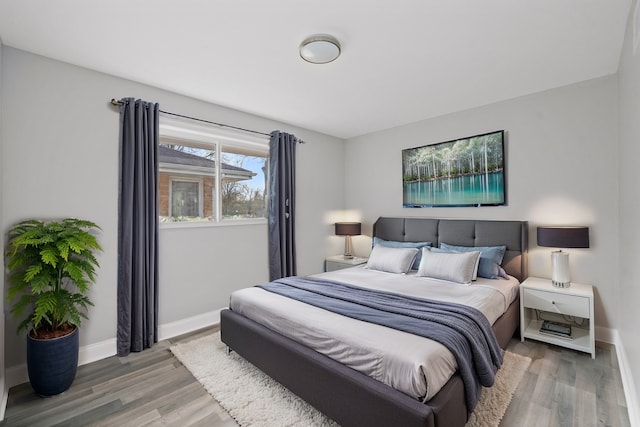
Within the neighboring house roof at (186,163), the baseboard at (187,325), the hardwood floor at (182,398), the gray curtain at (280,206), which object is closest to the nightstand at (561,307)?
the hardwood floor at (182,398)

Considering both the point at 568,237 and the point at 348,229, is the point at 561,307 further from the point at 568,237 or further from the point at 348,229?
the point at 348,229

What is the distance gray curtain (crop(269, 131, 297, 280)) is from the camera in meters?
3.91

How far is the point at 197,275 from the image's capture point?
3.30 metres

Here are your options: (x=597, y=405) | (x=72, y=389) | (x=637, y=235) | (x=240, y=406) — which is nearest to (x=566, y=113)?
(x=637, y=235)

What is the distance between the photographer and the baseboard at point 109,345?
7.40ft

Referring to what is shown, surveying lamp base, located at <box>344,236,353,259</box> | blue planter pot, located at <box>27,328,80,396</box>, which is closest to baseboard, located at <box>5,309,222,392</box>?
blue planter pot, located at <box>27,328,80,396</box>

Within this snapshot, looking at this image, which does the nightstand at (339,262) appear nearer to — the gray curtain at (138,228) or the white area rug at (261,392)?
the white area rug at (261,392)

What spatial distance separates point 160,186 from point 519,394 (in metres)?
3.60

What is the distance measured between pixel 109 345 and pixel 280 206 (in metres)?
2.26

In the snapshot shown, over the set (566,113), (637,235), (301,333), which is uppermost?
(566,113)

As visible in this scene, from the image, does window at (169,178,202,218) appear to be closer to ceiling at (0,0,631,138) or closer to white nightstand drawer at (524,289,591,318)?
ceiling at (0,0,631,138)

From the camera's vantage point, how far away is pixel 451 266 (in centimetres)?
304

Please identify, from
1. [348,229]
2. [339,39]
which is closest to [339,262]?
[348,229]

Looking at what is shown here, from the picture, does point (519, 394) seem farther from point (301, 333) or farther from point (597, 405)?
point (301, 333)
